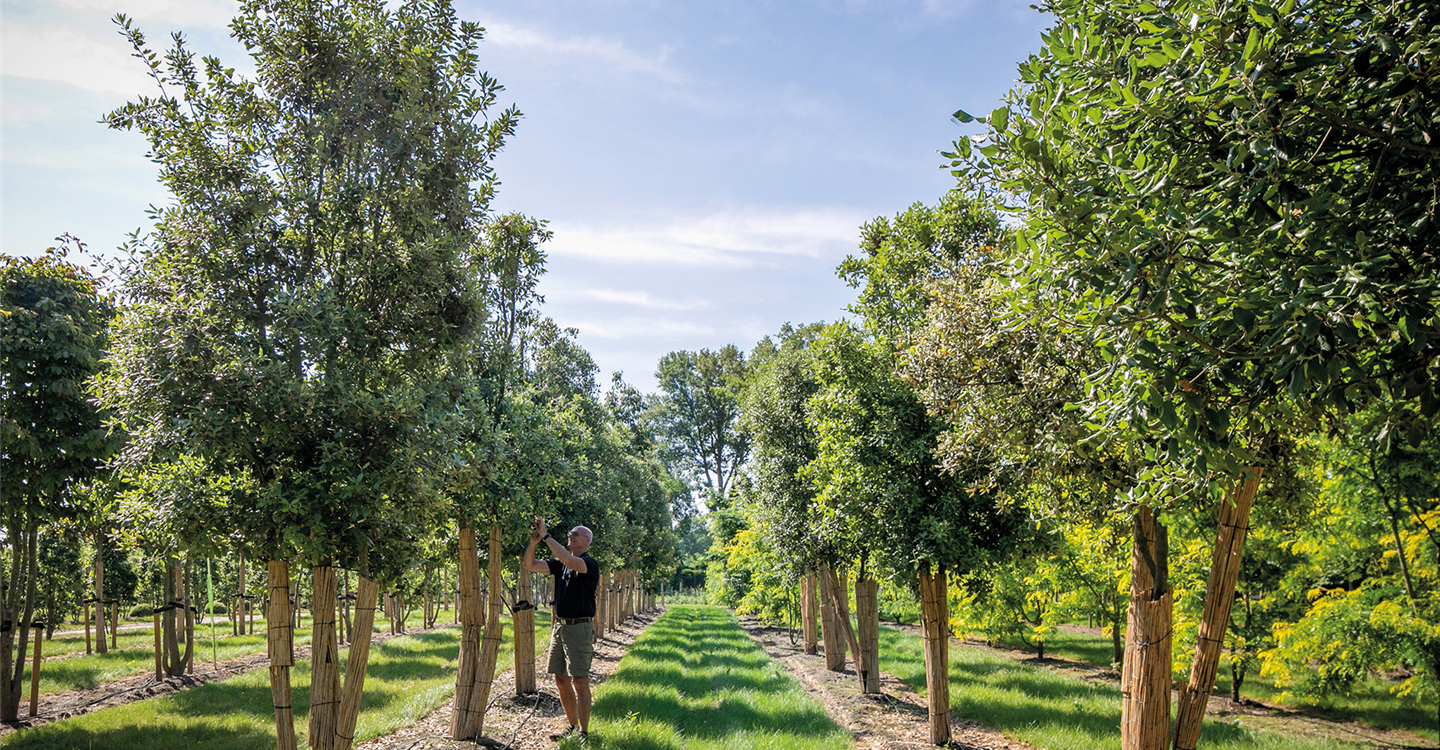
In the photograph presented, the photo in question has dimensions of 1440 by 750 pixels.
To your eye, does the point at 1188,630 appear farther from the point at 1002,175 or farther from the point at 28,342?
the point at 28,342

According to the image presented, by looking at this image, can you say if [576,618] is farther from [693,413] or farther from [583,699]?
Result: [693,413]

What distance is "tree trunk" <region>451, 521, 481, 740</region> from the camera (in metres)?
9.47

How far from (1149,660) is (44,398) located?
1564cm

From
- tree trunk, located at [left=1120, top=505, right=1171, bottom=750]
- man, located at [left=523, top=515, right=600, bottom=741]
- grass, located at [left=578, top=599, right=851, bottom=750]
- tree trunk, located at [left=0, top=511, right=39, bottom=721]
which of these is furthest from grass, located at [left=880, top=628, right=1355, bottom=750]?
tree trunk, located at [left=0, top=511, right=39, bottom=721]

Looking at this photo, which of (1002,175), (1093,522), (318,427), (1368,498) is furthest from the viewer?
(1368,498)

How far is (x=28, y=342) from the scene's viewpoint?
10609mm

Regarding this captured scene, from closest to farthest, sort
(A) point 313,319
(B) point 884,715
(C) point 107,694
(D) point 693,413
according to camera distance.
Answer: (A) point 313,319
(B) point 884,715
(C) point 107,694
(D) point 693,413

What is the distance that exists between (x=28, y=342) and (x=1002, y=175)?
14005 millimetres

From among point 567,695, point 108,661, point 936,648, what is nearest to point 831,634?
point 936,648

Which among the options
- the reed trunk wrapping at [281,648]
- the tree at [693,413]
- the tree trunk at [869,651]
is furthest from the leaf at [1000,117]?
the tree at [693,413]

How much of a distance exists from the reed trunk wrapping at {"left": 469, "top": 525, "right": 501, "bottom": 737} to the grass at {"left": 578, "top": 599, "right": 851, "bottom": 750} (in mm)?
1561

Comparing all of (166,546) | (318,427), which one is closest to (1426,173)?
(318,427)

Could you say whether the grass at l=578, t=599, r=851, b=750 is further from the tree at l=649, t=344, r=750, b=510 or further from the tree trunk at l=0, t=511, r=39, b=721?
the tree at l=649, t=344, r=750, b=510

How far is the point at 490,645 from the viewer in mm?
9984
